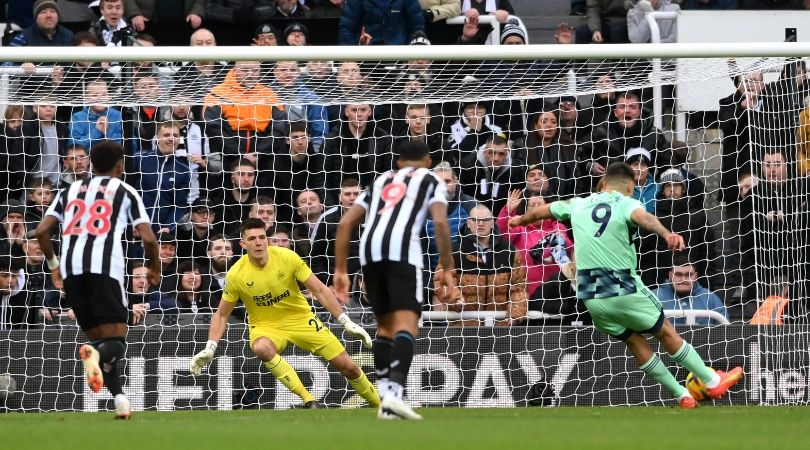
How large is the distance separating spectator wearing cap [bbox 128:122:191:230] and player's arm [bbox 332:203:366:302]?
210 inches

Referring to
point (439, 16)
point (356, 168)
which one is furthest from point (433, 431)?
point (439, 16)

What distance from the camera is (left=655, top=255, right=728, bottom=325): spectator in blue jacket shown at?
14750mm

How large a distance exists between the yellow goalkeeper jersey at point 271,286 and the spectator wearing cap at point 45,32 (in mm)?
5232

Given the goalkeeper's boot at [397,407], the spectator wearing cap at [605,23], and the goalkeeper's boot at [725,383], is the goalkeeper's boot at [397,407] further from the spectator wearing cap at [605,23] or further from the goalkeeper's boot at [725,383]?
the spectator wearing cap at [605,23]

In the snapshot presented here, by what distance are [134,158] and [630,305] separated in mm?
6187

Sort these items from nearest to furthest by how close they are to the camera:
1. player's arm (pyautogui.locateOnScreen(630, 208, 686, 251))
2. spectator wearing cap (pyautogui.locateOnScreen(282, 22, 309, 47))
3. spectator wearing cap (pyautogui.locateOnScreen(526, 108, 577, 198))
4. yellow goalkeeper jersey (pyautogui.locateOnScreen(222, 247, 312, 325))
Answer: player's arm (pyautogui.locateOnScreen(630, 208, 686, 251)), yellow goalkeeper jersey (pyautogui.locateOnScreen(222, 247, 312, 325)), spectator wearing cap (pyautogui.locateOnScreen(526, 108, 577, 198)), spectator wearing cap (pyautogui.locateOnScreen(282, 22, 309, 47))

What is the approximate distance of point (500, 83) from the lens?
15234mm

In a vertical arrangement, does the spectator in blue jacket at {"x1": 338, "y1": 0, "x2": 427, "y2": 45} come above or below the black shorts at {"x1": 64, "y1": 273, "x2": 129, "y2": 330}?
above

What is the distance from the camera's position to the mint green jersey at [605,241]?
12.1 metres

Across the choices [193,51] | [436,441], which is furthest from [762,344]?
[436,441]

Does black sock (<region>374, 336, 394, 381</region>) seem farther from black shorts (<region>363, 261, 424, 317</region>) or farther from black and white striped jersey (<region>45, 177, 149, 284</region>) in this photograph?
black and white striped jersey (<region>45, 177, 149, 284</region>)

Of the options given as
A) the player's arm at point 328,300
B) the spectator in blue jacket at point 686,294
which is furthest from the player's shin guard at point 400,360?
the spectator in blue jacket at point 686,294

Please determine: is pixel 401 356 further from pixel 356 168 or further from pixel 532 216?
pixel 356 168

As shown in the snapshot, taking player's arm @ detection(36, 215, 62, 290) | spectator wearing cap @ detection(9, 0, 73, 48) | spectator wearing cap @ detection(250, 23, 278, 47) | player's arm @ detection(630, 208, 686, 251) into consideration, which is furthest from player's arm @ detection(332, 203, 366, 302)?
spectator wearing cap @ detection(9, 0, 73, 48)
